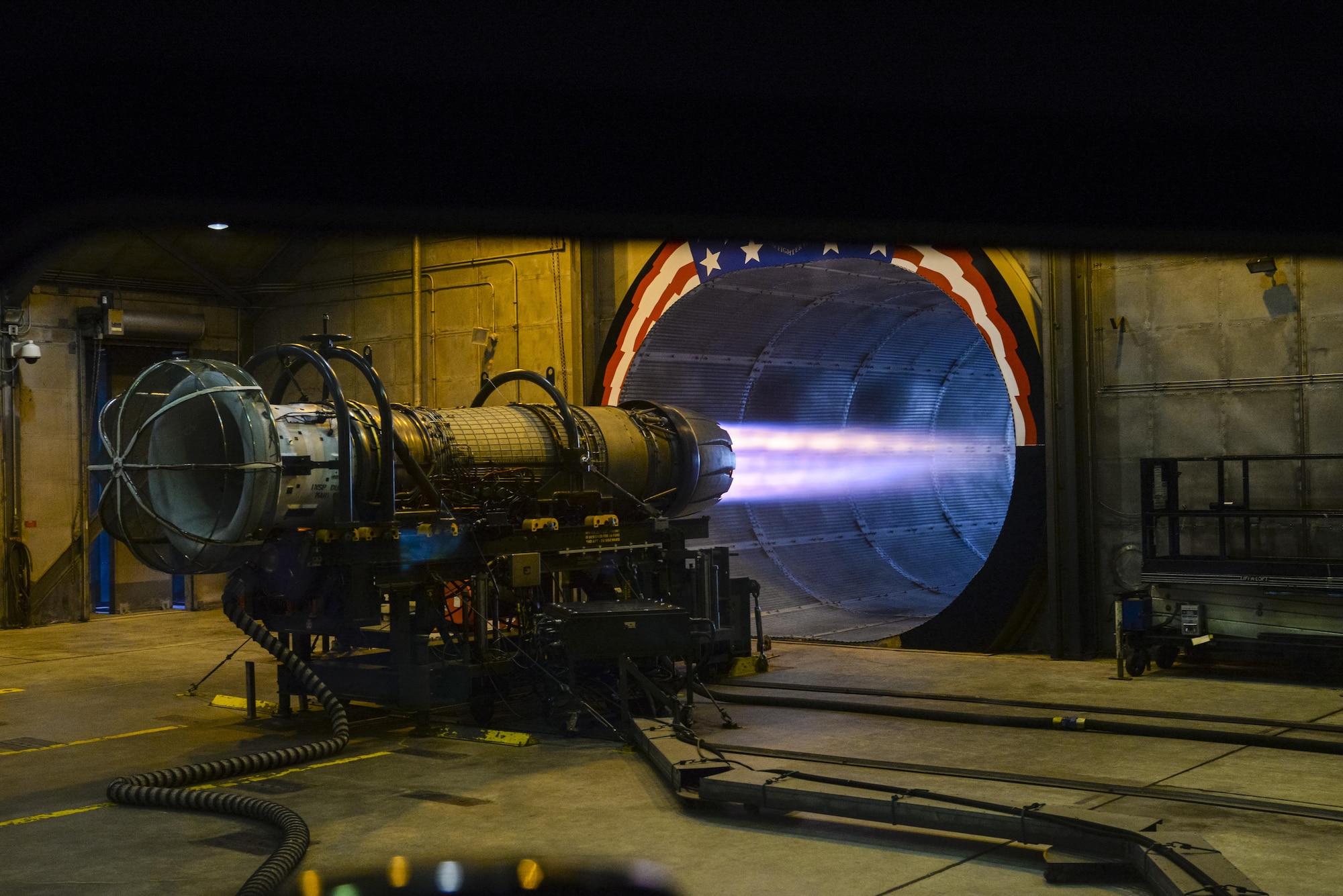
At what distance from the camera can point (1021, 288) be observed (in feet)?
41.0

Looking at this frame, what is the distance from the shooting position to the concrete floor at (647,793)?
6.09m

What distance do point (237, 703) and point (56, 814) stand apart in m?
3.33

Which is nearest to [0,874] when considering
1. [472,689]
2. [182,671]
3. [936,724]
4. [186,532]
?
[186,532]

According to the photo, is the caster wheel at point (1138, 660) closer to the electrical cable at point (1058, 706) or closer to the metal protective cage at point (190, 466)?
the electrical cable at point (1058, 706)

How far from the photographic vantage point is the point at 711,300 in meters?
14.9

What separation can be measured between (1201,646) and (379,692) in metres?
6.80

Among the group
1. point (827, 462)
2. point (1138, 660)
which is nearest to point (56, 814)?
point (1138, 660)

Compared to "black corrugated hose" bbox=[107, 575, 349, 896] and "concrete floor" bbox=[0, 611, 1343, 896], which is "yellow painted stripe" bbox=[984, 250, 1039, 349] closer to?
"concrete floor" bbox=[0, 611, 1343, 896]

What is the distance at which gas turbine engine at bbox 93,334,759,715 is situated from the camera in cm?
894

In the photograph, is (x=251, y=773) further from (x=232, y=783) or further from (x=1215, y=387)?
(x=1215, y=387)

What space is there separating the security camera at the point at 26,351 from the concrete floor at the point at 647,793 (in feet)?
20.7

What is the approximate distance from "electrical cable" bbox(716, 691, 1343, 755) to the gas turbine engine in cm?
102

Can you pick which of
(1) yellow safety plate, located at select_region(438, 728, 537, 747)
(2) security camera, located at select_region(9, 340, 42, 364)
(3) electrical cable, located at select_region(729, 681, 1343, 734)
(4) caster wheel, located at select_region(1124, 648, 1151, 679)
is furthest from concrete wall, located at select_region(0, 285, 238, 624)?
(4) caster wheel, located at select_region(1124, 648, 1151, 679)

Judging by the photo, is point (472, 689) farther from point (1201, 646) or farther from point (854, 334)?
point (854, 334)
